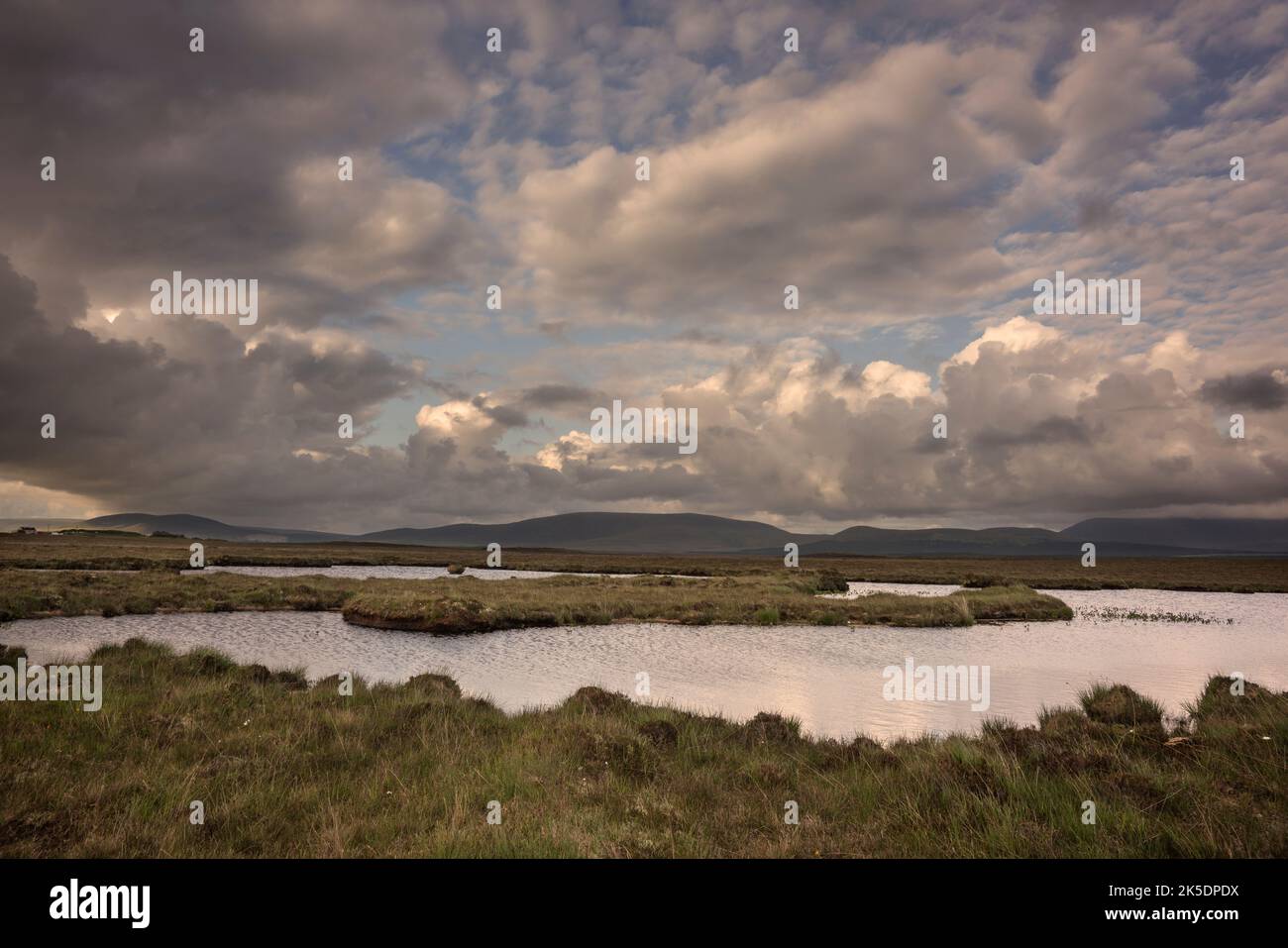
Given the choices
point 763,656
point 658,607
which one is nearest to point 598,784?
point 763,656

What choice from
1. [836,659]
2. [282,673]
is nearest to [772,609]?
[836,659]

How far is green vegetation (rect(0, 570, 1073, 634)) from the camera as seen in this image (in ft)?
122

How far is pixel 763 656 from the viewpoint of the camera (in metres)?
27.8

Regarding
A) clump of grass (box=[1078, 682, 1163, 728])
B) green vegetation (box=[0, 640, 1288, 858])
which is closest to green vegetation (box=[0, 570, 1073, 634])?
green vegetation (box=[0, 640, 1288, 858])

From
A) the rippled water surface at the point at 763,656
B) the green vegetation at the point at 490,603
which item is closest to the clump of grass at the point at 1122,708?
the rippled water surface at the point at 763,656

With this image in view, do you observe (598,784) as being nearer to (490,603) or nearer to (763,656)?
(763,656)

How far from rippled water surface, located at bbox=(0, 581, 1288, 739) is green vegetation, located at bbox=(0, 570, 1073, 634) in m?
2.37

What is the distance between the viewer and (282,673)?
1923 centimetres

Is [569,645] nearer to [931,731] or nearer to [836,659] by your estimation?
[836,659]

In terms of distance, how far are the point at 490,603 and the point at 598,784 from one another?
33.1 m

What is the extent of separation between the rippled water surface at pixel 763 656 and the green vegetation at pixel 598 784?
441 centimetres
